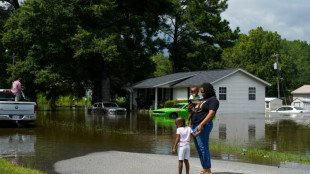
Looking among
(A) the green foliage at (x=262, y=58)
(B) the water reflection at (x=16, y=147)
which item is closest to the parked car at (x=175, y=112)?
(B) the water reflection at (x=16, y=147)

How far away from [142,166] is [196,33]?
49.7m

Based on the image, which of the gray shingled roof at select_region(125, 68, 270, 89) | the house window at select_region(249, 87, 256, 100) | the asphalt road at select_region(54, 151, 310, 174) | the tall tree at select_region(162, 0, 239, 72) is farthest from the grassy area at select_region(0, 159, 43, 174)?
the tall tree at select_region(162, 0, 239, 72)

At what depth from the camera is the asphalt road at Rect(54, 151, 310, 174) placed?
7.96 metres

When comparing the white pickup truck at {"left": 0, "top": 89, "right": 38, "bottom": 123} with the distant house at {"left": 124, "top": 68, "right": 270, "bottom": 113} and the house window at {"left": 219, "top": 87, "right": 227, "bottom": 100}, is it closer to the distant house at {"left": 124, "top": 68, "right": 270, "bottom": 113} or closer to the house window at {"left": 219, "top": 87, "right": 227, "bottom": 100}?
the distant house at {"left": 124, "top": 68, "right": 270, "bottom": 113}

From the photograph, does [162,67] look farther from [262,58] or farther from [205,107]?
[205,107]

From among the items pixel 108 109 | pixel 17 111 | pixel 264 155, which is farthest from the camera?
pixel 108 109

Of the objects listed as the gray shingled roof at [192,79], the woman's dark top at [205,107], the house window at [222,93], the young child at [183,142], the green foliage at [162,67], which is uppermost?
the green foliage at [162,67]

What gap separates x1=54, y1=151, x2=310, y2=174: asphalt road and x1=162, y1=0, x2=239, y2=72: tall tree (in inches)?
1844

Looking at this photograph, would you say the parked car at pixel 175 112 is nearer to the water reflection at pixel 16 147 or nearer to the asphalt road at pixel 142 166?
the water reflection at pixel 16 147

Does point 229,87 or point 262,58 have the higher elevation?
point 262,58

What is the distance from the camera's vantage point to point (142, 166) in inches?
335

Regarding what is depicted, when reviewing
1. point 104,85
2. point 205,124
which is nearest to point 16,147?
point 205,124

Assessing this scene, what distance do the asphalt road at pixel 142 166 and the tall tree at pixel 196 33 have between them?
1844 inches

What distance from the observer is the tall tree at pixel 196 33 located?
183ft
